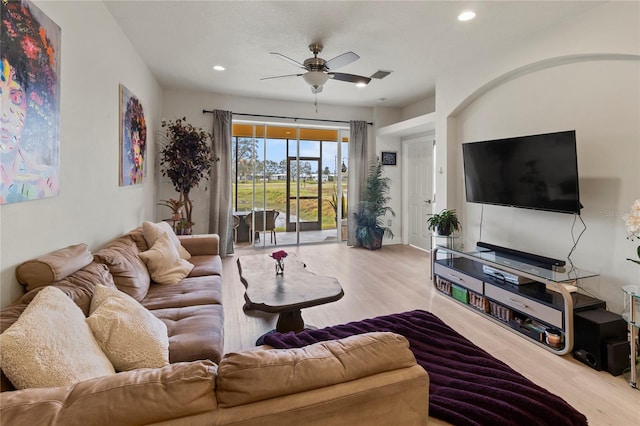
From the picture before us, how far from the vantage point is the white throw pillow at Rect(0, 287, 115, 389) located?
0.99 m

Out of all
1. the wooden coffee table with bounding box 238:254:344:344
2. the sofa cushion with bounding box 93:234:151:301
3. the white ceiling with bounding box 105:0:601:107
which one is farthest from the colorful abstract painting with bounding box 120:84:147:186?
the wooden coffee table with bounding box 238:254:344:344

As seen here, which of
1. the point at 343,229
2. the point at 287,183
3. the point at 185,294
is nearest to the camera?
the point at 185,294

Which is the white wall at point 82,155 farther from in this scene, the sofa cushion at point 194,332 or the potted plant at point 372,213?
the potted plant at point 372,213

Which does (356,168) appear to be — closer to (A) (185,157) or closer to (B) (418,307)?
(A) (185,157)

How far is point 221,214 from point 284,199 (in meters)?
1.35

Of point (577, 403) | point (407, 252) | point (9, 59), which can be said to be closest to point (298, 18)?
point (9, 59)

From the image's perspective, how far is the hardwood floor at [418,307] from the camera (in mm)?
1917

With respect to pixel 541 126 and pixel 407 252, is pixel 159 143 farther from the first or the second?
pixel 541 126

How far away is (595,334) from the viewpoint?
2.20 m

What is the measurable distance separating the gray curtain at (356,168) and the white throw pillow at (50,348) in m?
5.23

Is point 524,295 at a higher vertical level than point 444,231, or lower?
lower

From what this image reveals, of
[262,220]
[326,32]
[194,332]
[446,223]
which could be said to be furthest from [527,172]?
[262,220]

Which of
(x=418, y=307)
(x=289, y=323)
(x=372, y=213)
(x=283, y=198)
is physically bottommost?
(x=418, y=307)

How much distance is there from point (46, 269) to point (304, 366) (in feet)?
4.95
